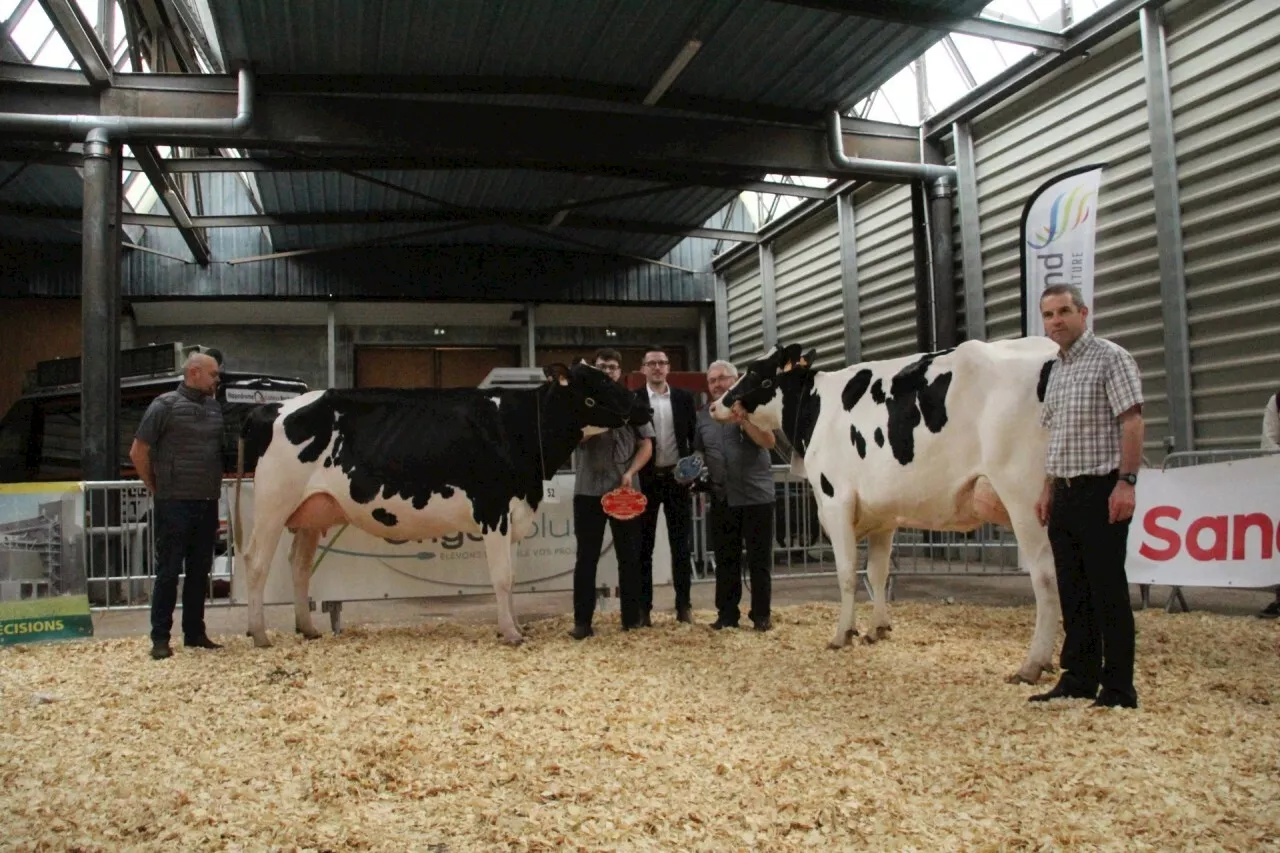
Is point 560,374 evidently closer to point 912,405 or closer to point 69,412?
point 912,405

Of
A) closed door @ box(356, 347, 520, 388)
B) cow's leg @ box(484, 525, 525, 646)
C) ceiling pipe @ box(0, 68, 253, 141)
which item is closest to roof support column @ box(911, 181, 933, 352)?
cow's leg @ box(484, 525, 525, 646)

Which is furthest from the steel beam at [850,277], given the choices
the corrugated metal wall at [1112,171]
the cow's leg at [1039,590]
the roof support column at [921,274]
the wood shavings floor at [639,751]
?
the cow's leg at [1039,590]

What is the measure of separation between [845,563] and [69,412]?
10.2 m

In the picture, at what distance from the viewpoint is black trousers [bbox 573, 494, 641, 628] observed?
6.04m

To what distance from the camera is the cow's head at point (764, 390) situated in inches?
243

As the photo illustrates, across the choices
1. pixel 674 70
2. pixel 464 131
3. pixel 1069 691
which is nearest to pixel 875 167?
pixel 674 70

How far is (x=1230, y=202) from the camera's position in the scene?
25.7 ft

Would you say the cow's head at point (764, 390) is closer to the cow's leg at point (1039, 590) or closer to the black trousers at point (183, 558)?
the cow's leg at point (1039, 590)

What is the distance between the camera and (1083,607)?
3984 millimetres

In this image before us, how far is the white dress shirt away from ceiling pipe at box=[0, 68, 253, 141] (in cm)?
557

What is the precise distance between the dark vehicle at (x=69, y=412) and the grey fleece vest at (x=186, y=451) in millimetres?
4490

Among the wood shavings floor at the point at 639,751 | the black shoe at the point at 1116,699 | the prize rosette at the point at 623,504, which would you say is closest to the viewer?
the wood shavings floor at the point at 639,751

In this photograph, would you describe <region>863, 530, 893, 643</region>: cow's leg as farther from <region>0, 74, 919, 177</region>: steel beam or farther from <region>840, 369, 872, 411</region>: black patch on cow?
<region>0, 74, 919, 177</region>: steel beam

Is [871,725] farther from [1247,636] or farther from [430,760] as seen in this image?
[1247,636]
